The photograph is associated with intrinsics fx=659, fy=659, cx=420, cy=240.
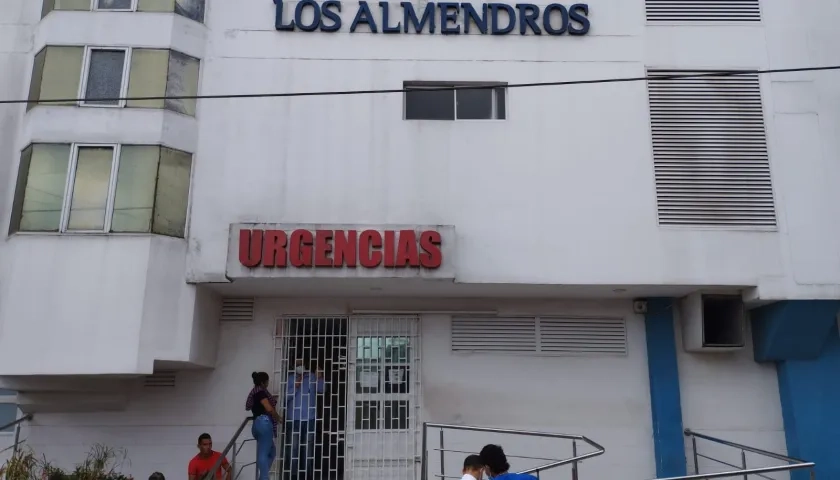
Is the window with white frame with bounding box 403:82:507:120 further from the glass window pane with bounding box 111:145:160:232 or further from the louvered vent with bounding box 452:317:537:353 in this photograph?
the glass window pane with bounding box 111:145:160:232

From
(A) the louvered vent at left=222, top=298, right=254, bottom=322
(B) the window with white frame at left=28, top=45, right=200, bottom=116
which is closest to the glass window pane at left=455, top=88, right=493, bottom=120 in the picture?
(B) the window with white frame at left=28, top=45, right=200, bottom=116

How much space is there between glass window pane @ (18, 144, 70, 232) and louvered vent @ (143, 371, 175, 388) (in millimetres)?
2688

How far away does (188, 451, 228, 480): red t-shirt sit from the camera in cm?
930

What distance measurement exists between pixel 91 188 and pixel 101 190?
164 millimetres

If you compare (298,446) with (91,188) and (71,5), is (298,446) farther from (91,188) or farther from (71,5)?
(71,5)

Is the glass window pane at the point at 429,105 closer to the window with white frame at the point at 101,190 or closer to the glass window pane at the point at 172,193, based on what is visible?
the glass window pane at the point at 172,193

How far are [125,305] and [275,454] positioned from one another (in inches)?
124

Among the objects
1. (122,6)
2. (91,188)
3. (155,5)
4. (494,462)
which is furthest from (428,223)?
(122,6)

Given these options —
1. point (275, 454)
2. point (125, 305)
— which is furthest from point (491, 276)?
point (125, 305)

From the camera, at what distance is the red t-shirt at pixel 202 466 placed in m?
9.30

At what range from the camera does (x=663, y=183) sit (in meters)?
10.2

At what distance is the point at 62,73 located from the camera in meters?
10.2

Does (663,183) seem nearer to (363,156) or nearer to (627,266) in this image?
(627,266)

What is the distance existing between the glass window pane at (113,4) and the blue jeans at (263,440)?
6.79 metres
